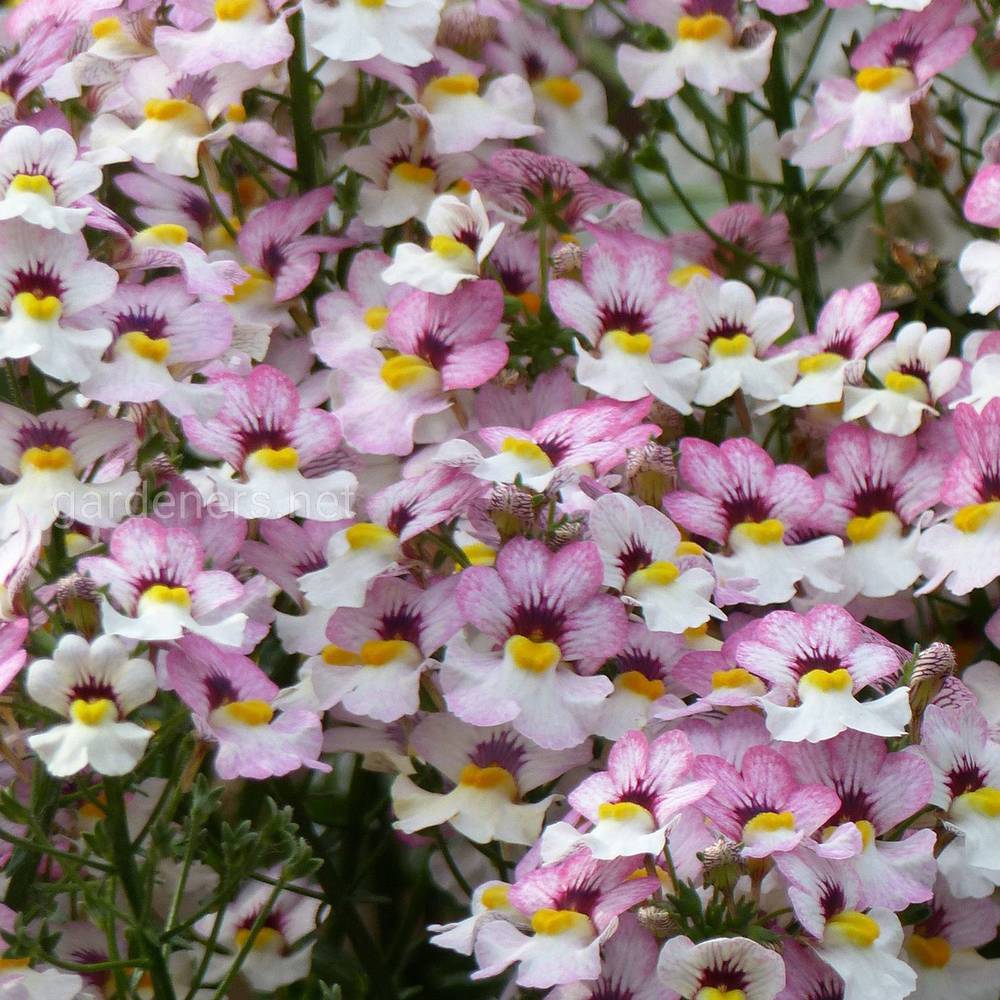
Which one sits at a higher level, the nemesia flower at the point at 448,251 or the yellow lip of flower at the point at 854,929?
the nemesia flower at the point at 448,251

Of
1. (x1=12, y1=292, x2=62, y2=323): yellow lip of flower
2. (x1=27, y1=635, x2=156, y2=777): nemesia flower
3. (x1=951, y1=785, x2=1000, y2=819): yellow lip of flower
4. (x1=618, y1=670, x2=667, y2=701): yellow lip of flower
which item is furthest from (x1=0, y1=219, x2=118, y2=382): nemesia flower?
(x1=951, y1=785, x2=1000, y2=819): yellow lip of flower

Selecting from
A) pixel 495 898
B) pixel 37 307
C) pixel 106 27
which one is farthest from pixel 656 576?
pixel 106 27

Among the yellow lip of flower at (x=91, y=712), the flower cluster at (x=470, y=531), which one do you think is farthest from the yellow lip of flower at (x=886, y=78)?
the yellow lip of flower at (x=91, y=712)

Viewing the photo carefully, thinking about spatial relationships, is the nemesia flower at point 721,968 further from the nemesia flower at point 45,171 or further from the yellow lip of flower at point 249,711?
the nemesia flower at point 45,171

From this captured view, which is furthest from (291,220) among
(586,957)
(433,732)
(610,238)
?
(586,957)

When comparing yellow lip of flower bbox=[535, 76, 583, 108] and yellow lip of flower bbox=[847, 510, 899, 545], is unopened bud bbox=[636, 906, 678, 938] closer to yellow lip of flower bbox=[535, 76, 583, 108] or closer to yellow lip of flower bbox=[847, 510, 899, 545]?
yellow lip of flower bbox=[847, 510, 899, 545]

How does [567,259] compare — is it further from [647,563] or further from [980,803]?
[980,803]

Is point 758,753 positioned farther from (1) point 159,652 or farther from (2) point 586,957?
(1) point 159,652
